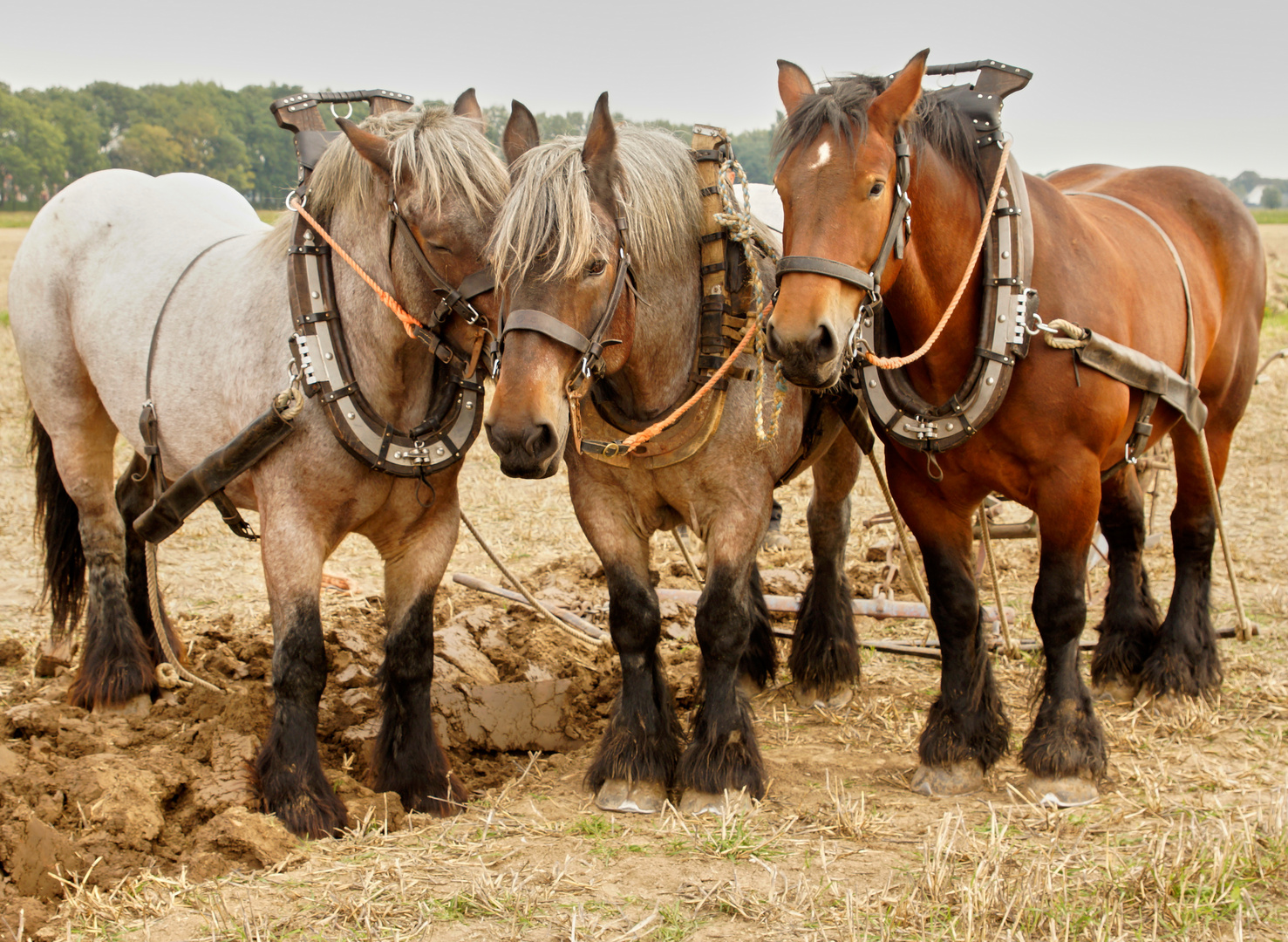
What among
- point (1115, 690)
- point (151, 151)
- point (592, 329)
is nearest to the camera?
point (592, 329)

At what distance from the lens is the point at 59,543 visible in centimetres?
449

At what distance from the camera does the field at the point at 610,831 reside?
8.20ft

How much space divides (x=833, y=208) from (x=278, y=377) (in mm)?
1740

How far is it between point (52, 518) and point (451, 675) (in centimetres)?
188

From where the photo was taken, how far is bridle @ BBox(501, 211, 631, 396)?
2.78 meters

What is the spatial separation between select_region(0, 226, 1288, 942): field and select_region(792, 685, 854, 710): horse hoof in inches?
3.6

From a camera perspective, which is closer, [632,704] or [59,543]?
[632,704]

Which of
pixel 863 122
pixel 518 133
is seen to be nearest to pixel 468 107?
pixel 518 133

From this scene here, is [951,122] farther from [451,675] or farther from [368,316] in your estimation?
[451,675]

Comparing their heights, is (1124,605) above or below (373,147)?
below

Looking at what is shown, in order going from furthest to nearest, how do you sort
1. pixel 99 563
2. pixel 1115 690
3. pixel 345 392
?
pixel 1115 690 < pixel 99 563 < pixel 345 392

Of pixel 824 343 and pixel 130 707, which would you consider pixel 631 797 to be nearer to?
pixel 824 343

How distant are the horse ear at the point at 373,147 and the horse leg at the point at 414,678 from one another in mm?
1021

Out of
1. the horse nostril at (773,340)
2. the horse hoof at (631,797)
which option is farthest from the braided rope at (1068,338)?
the horse hoof at (631,797)
